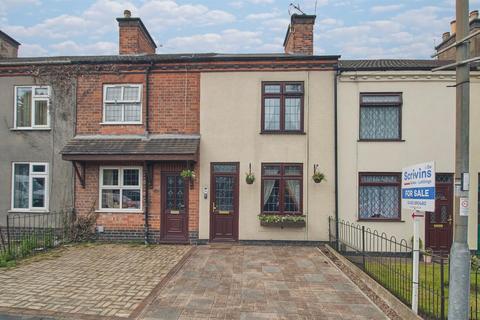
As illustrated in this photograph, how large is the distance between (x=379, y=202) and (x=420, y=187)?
20.5 feet

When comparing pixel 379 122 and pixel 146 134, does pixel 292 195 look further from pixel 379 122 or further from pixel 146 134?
pixel 146 134

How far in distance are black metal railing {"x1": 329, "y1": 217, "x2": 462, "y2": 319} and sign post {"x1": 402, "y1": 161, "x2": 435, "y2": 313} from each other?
0.20m

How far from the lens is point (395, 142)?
10.9 m

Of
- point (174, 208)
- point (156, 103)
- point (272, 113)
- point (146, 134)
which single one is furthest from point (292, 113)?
point (174, 208)

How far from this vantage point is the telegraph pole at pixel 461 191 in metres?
4.54

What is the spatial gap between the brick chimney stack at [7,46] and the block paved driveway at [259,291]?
12.3 metres

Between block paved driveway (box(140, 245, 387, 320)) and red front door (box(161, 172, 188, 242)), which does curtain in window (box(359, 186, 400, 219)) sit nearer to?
block paved driveway (box(140, 245, 387, 320))

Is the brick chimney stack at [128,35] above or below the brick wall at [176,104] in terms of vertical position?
above

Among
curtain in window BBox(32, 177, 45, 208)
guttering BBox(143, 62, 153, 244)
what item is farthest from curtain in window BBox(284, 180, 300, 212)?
curtain in window BBox(32, 177, 45, 208)

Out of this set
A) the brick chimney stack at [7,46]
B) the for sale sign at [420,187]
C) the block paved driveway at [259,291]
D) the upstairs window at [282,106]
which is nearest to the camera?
the for sale sign at [420,187]

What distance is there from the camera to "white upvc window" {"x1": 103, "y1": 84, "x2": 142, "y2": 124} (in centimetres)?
1155

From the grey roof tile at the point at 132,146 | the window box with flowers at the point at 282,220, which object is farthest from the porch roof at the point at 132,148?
the window box with flowers at the point at 282,220

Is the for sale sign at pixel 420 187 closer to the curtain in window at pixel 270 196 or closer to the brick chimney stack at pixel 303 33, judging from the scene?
the curtain in window at pixel 270 196

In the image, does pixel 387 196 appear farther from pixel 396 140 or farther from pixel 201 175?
pixel 201 175
